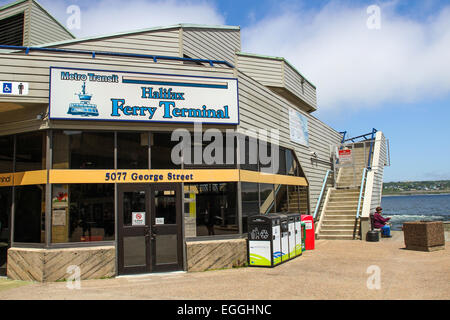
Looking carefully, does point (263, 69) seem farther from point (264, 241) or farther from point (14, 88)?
point (14, 88)

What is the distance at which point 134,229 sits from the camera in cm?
989

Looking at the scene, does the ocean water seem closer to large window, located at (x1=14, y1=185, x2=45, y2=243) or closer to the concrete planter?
the concrete planter

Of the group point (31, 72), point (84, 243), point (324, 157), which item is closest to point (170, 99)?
point (31, 72)

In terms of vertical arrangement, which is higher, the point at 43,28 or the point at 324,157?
the point at 43,28

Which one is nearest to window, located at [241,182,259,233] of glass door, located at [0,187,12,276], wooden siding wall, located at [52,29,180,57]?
wooden siding wall, located at [52,29,180,57]

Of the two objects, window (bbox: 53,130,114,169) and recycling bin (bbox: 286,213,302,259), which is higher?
window (bbox: 53,130,114,169)

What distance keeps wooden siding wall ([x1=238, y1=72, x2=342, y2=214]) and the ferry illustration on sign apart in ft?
13.9

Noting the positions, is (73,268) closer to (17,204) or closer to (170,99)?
(17,204)

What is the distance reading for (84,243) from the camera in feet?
31.6

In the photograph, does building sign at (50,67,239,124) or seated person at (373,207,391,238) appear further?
seated person at (373,207,391,238)

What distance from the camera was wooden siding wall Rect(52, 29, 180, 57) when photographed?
13617mm

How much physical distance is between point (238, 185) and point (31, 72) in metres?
6.28

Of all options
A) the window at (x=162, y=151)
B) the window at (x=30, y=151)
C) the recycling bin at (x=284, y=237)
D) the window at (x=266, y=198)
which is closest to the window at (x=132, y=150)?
the window at (x=162, y=151)

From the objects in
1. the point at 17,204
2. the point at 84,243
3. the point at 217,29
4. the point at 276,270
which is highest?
the point at 217,29
